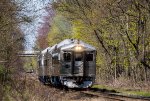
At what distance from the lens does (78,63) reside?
27500 mm

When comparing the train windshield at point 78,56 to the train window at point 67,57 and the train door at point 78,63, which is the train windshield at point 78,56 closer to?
the train door at point 78,63

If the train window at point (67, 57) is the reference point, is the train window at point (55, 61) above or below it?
below

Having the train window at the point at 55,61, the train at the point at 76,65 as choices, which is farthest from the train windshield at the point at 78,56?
the train window at the point at 55,61

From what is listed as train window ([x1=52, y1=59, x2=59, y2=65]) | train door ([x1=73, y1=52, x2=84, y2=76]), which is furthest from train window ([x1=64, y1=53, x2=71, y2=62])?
train window ([x1=52, y1=59, x2=59, y2=65])

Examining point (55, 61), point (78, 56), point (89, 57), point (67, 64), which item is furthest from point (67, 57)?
point (55, 61)

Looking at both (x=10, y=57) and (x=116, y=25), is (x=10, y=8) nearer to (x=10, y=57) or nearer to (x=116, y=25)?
(x=10, y=57)

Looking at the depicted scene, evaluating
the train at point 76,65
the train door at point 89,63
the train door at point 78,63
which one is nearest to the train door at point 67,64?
the train at point 76,65

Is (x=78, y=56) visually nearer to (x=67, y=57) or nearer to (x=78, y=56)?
(x=78, y=56)

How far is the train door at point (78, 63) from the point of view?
1073 inches

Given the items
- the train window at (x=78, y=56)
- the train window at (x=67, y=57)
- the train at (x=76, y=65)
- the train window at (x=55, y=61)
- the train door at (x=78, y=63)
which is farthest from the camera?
the train window at (x=55, y=61)

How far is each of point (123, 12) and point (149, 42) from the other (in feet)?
9.62

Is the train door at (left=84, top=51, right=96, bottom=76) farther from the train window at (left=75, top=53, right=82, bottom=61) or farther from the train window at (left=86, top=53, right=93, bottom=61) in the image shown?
the train window at (left=75, top=53, right=82, bottom=61)

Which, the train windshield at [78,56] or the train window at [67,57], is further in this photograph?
the train windshield at [78,56]

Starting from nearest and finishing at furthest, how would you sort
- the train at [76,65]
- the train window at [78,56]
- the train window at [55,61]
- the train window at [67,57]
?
the train at [76,65]
the train window at [67,57]
the train window at [78,56]
the train window at [55,61]
